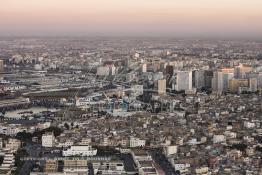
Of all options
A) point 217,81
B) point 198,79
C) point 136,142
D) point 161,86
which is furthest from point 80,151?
point 198,79

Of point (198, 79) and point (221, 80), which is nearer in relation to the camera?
point (221, 80)

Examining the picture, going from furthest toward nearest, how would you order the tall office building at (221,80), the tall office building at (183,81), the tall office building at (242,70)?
the tall office building at (242,70) < the tall office building at (221,80) < the tall office building at (183,81)

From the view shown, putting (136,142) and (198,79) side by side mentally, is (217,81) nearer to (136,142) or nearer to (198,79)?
(198,79)

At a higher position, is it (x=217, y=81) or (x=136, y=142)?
(x=136, y=142)

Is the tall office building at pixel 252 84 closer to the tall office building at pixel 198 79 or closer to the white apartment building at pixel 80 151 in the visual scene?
the tall office building at pixel 198 79

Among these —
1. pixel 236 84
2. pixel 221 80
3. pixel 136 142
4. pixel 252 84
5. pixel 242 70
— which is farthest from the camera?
pixel 242 70

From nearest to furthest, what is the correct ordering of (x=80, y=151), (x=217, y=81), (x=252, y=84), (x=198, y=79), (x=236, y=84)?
(x=80, y=151) < (x=252, y=84) < (x=236, y=84) < (x=217, y=81) < (x=198, y=79)

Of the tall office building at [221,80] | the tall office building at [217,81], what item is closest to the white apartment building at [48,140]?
the tall office building at [221,80]

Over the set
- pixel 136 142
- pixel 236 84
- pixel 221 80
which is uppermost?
pixel 136 142

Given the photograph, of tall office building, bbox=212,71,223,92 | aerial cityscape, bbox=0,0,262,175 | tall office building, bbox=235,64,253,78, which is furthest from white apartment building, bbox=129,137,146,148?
tall office building, bbox=235,64,253,78
